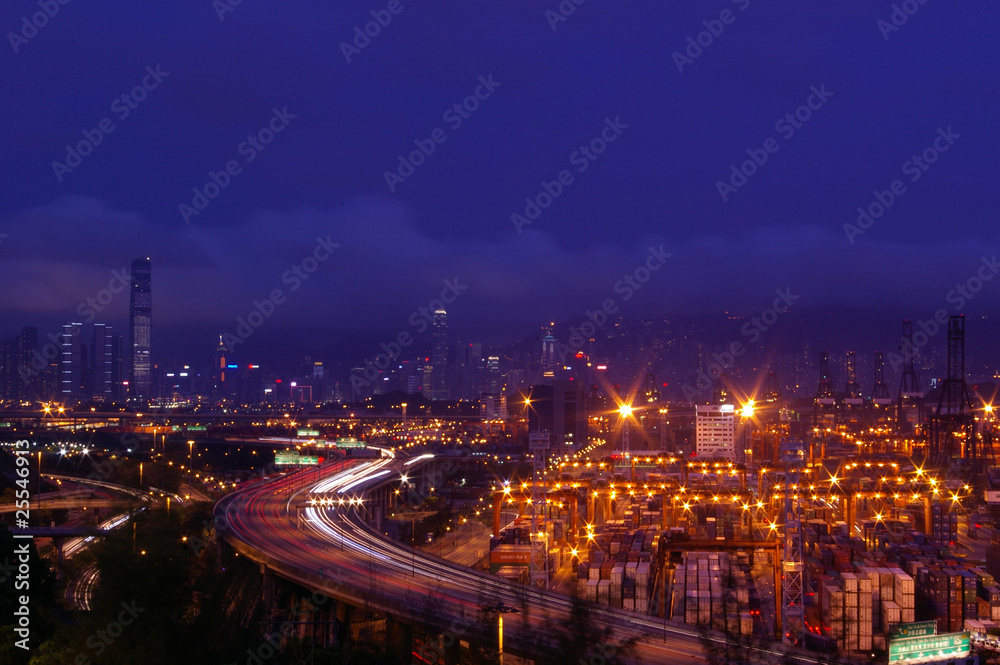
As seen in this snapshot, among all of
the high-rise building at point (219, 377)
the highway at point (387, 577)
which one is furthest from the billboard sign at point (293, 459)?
the high-rise building at point (219, 377)

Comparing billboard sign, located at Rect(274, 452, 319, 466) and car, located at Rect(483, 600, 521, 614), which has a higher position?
car, located at Rect(483, 600, 521, 614)

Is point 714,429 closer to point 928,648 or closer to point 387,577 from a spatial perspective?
point 387,577

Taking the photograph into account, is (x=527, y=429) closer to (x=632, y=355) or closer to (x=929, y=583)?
(x=929, y=583)

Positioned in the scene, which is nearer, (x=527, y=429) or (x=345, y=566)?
(x=345, y=566)

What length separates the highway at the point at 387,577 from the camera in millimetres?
8266

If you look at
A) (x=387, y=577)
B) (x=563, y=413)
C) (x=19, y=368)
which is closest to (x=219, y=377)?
(x=19, y=368)

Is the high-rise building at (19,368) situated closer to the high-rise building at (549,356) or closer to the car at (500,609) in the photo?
the high-rise building at (549,356)

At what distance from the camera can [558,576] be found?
1587 centimetres

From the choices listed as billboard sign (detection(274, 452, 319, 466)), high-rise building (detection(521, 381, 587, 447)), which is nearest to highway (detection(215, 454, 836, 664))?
billboard sign (detection(274, 452, 319, 466))

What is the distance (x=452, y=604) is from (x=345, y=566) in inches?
127

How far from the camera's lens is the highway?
27.1 ft

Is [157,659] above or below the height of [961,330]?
below

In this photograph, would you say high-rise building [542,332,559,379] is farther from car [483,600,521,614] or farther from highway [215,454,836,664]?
car [483,600,521,614]

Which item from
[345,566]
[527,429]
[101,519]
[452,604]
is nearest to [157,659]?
[452,604]
